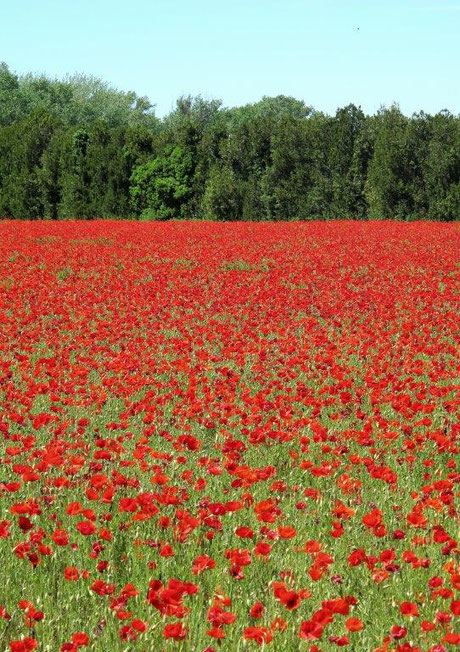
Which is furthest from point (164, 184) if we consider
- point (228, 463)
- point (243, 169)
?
point (228, 463)

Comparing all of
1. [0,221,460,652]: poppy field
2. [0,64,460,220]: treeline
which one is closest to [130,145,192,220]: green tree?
[0,64,460,220]: treeline

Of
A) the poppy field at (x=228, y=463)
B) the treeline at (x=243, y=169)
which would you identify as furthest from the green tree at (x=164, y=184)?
the poppy field at (x=228, y=463)

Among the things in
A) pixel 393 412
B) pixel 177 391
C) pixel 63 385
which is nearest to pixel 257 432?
pixel 177 391

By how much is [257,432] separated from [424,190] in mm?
33726

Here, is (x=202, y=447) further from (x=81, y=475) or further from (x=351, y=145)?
→ (x=351, y=145)

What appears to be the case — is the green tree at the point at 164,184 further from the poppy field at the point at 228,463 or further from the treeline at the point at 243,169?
the poppy field at the point at 228,463

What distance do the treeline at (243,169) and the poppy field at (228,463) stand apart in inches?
818

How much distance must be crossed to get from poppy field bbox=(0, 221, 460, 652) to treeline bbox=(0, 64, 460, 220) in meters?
20.8

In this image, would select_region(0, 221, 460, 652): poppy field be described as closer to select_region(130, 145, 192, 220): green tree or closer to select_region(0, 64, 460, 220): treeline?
select_region(0, 64, 460, 220): treeline

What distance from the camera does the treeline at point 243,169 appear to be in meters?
37.5

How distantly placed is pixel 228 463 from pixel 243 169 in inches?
1503

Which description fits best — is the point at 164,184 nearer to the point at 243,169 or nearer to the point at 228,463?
the point at 243,169

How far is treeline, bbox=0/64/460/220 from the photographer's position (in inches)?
1478

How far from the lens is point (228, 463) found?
453cm
